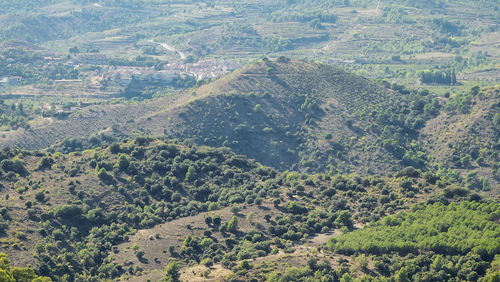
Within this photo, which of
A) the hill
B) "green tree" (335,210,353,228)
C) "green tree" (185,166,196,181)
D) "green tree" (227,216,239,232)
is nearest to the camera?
the hill

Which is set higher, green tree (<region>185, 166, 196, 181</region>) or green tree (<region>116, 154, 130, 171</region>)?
green tree (<region>116, 154, 130, 171</region>)

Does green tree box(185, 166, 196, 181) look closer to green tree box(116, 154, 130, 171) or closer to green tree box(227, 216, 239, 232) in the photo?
green tree box(116, 154, 130, 171)

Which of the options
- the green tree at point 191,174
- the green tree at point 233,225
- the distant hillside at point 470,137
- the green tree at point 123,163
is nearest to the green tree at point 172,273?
the green tree at point 233,225

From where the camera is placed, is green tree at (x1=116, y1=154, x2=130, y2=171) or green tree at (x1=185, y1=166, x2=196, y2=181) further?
green tree at (x1=185, y1=166, x2=196, y2=181)

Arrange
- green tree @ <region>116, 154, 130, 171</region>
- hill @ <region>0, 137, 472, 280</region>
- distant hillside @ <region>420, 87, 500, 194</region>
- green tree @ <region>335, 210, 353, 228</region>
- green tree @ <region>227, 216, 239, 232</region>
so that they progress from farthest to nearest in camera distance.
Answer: distant hillside @ <region>420, 87, 500, 194</region> → green tree @ <region>116, 154, 130, 171</region> → green tree @ <region>227, 216, 239, 232</region> → green tree @ <region>335, 210, 353, 228</region> → hill @ <region>0, 137, 472, 280</region>

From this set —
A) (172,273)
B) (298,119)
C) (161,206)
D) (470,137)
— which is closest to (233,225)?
(161,206)

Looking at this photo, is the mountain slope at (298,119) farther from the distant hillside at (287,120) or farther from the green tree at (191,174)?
the green tree at (191,174)

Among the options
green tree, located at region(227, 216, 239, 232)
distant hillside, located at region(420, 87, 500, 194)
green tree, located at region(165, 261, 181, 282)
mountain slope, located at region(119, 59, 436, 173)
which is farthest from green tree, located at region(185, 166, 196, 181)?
distant hillside, located at region(420, 87, 500, 194)

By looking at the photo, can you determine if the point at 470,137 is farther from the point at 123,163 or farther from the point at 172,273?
the point at 172,273

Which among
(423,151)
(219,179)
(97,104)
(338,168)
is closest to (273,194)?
(219,179)

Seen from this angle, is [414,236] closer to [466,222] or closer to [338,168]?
[466,222]
